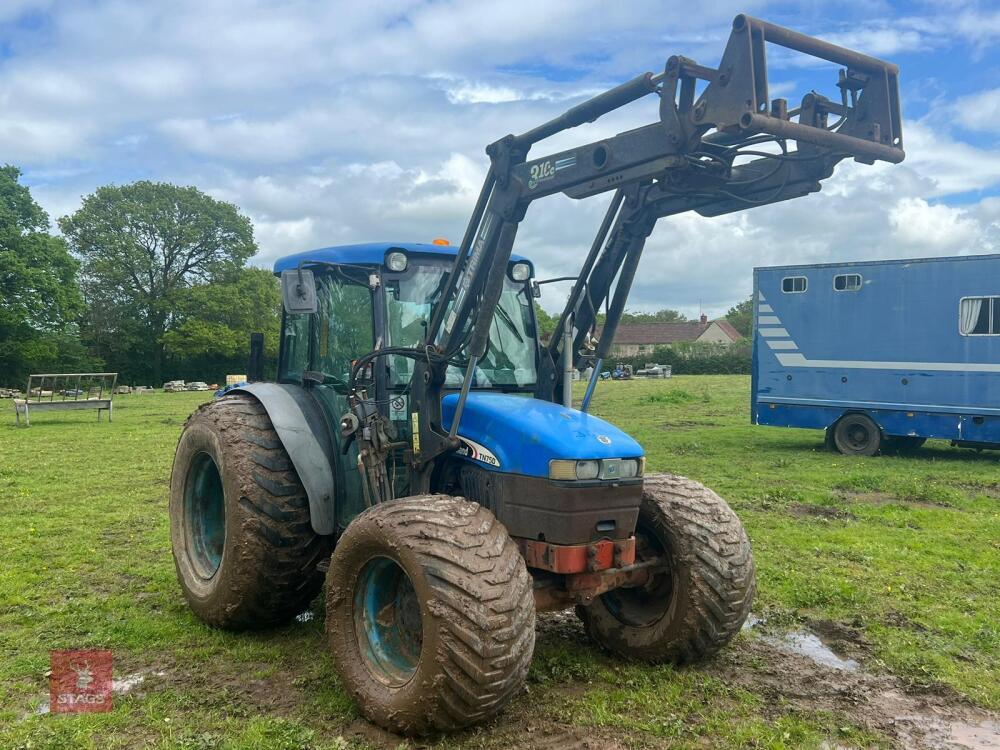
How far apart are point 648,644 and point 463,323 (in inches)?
84.1

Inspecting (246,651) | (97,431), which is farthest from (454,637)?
(97,431)

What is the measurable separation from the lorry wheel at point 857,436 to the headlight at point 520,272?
10.7 metres

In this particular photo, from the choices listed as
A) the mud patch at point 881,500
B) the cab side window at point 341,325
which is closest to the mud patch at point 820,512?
the mud patch at point 881,500

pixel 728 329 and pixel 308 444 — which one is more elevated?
pixel 728 329

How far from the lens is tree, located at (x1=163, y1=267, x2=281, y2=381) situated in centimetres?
4469

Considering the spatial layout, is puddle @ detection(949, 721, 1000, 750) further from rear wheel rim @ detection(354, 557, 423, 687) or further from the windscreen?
the windscreen

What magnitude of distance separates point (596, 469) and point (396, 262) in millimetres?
1765

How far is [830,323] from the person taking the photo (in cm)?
1488

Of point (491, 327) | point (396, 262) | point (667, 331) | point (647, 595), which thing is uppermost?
point (667, 331)

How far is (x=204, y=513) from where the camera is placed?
5.97 m

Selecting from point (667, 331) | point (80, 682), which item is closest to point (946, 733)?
point (80, 682)

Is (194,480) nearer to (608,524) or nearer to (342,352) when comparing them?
(342,352)

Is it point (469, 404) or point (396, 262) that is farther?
point (396, 262)

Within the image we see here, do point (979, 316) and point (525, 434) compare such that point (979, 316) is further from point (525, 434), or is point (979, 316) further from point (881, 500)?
point (525, 434)
